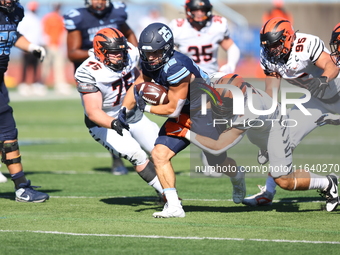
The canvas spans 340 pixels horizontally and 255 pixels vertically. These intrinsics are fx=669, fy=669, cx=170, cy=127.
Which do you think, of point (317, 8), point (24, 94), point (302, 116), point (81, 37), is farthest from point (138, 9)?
point (302, 116)

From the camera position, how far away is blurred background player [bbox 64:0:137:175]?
8867 mm

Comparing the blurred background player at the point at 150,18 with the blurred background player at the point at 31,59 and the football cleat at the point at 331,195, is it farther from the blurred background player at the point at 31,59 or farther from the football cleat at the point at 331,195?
the football cleat at the point at 331,195

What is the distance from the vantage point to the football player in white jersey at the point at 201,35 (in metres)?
8.98

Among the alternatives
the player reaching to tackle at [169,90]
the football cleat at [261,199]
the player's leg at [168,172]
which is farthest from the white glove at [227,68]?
the player's leg at [168,172]

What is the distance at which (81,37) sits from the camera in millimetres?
8977

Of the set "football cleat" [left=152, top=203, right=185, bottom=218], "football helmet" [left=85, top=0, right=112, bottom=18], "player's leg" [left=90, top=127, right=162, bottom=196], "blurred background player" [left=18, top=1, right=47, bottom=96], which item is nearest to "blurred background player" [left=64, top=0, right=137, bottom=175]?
"football helmet" [left=85, top=0, right=112, bottom=18]

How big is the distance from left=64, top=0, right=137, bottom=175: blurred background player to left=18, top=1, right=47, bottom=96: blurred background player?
387 inches

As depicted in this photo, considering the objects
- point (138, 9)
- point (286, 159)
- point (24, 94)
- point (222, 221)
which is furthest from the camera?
point (138, 9)

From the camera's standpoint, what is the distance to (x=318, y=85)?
20.6 feet

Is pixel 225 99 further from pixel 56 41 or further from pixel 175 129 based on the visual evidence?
pixel 56 41

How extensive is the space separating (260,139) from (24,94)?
49.6 feet

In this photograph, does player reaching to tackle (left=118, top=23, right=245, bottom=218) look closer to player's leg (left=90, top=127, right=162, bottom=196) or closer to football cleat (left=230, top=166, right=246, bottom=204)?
player's leg (left=90, top=127, right=162, bottom=196)

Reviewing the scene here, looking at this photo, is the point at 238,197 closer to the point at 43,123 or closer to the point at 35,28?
the point at 43,123

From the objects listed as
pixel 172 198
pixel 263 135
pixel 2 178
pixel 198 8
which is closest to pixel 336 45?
pixel 263 135
